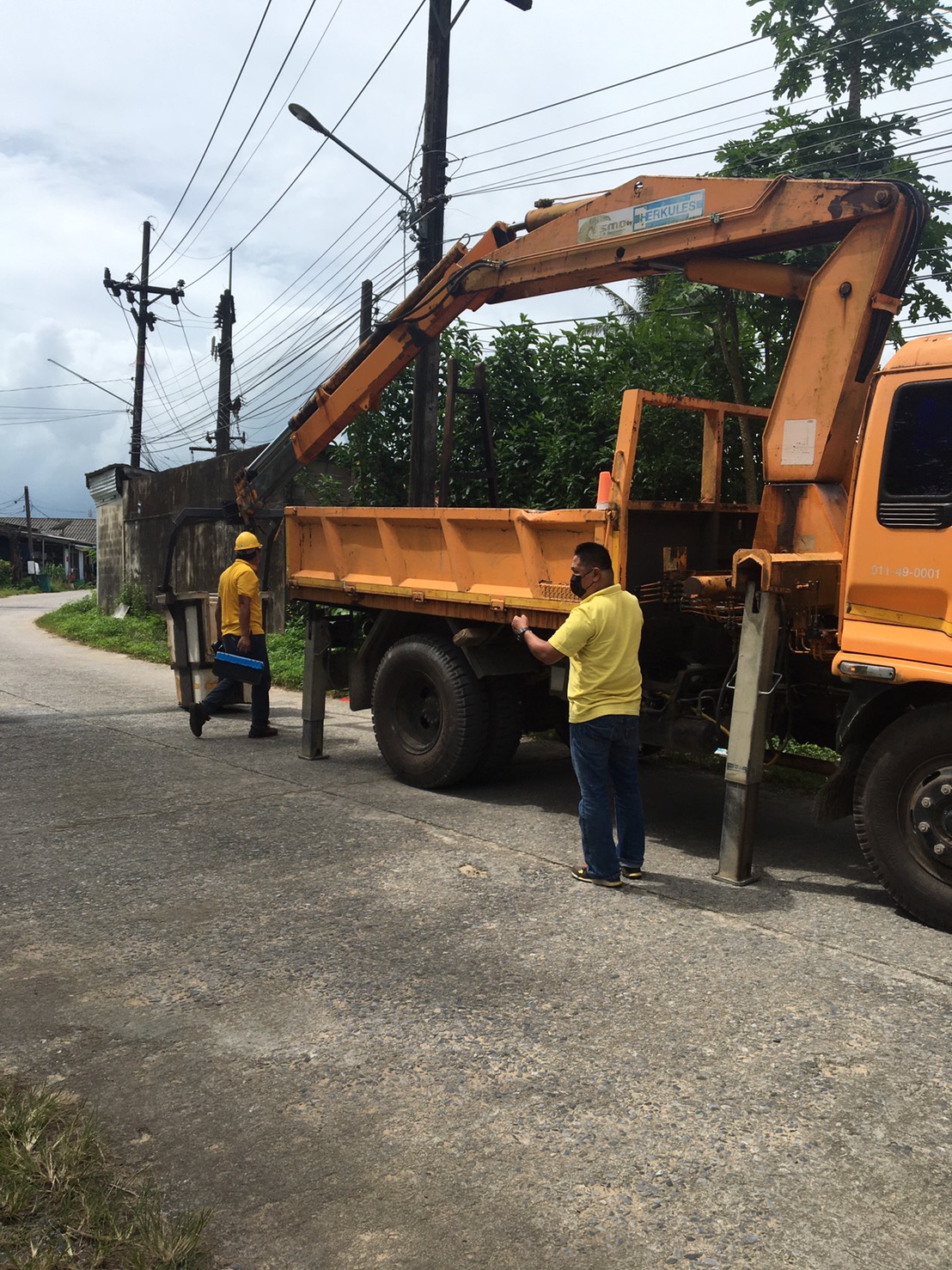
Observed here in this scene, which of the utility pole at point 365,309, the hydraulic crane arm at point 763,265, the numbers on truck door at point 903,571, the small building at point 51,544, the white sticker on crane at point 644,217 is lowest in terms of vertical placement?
the small building at point 51,544

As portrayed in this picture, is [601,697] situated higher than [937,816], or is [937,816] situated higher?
[601,697]

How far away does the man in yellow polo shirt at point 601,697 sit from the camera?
539 cm

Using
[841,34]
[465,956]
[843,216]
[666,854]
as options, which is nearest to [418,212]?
[841,34]

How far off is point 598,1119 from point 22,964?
7.87 ft

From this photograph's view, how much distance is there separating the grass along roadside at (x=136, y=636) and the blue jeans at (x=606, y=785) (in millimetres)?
6517

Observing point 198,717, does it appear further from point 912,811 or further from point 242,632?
point 912,811

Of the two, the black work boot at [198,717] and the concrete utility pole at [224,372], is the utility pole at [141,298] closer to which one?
the concrete utility pole at [224,372]

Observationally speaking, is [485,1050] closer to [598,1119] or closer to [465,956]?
[598,1119]

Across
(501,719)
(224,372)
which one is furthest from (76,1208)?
(224,372)

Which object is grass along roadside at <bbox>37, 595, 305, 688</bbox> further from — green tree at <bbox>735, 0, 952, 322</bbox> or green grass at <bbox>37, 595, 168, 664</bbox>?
green tree at <bbox>735, 0, 952, 322</bbox>

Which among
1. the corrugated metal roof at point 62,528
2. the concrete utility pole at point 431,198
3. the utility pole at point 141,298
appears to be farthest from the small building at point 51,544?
the concrete utility pole at point 431,198

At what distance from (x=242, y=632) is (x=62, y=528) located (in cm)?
Result: 6970

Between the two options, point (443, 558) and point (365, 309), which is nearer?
point (443, 558)

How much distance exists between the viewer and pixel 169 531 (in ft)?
72.8
